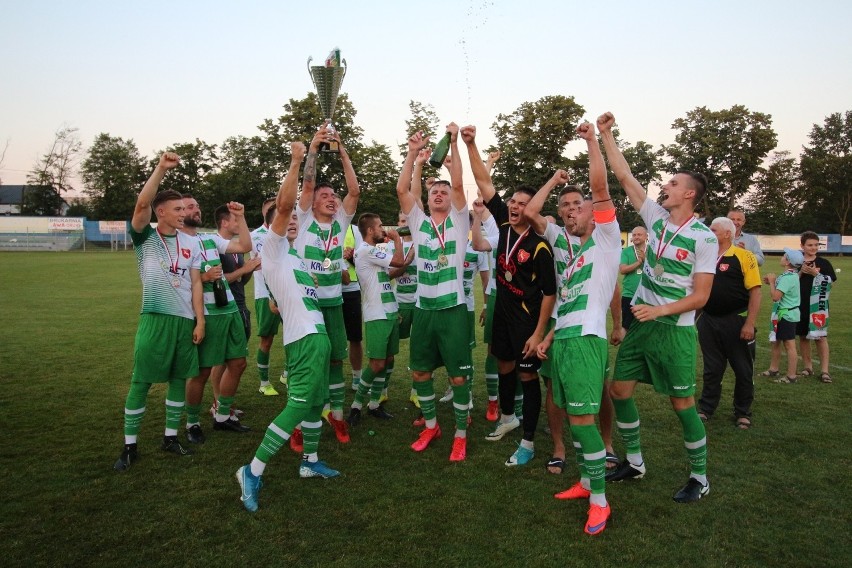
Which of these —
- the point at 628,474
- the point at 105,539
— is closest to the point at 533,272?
the point at 628,474

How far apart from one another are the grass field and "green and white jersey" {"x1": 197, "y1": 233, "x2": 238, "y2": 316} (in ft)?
4.36

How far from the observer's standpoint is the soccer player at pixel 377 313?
654 cm

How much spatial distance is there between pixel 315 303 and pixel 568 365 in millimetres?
2134

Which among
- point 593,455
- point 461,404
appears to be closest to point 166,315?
point 461,404

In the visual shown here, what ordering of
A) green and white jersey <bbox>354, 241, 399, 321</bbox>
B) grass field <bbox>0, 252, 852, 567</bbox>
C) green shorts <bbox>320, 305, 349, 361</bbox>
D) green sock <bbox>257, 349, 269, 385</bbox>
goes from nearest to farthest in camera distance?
1. grass field <bbox>0, 252, 852, 567</bbox>
2. green shorts <bbox>320, 305, 349, 361</bbox>
3. green and white jersey <bbox>354, 241, 399, 321</bbox>
4. green sock <bbox>257, 349, 269, 385</bbox>

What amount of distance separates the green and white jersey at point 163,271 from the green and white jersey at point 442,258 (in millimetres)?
2234

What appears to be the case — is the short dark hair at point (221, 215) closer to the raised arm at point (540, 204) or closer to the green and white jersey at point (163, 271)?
the green and white jersey at point (163, 271)

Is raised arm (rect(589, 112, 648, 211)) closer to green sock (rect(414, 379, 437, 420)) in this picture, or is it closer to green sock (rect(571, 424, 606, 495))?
green sock (rect(571, 424, 606, 495))

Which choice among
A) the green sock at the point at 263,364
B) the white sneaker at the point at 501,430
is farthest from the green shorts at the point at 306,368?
the green sock at the point at 263,364

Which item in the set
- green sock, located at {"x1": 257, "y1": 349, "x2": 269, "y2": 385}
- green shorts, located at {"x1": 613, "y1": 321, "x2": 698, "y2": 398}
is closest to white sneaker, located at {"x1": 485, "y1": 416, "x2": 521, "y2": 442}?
green shorts, located at {"x1": 613, "y1": 321, "x2": 698, "y2": 398}

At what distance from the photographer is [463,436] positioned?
5547 millimetres

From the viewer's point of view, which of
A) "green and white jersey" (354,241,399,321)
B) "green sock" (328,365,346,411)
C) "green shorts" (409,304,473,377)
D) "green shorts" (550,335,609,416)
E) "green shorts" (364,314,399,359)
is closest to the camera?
"green shorts" (550,335,609,416)

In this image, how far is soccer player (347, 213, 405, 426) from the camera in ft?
21.4

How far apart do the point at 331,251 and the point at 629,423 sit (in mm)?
3183
